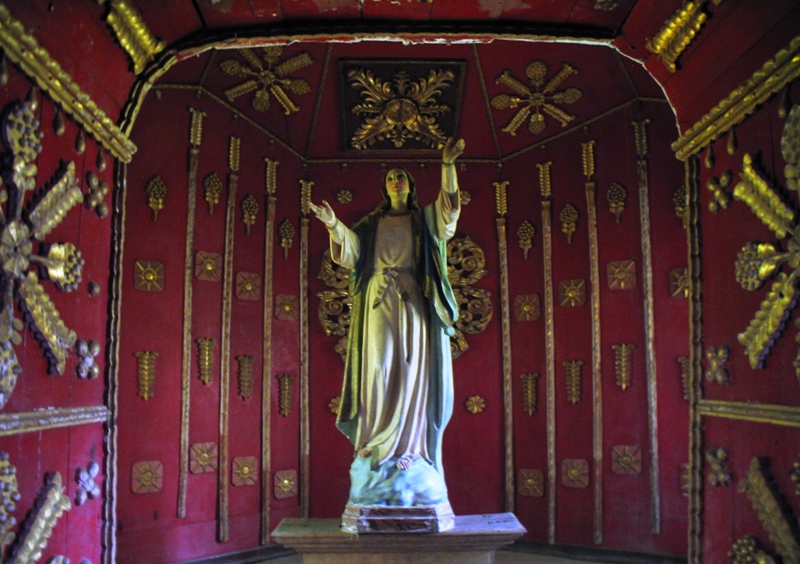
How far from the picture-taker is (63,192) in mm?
2455

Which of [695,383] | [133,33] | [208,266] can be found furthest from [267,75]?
[695,383]

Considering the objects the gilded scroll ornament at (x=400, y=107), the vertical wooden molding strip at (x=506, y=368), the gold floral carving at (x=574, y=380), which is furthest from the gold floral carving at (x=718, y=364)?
the gilded scroll ornament at (x=400, y=107)

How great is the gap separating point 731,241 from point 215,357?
3565mm

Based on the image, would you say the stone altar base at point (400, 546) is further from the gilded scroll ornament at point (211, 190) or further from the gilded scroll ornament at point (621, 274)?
the gilded scroll ornament at point (211, 190)

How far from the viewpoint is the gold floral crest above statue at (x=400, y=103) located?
5555 millimetres

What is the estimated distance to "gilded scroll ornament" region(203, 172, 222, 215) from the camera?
17.3ft

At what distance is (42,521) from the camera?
2.26 metres

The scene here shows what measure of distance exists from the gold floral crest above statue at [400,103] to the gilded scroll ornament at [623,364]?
2.12 meters

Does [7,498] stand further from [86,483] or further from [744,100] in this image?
[744,100]

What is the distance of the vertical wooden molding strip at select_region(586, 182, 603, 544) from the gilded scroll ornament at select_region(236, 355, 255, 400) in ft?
7.97

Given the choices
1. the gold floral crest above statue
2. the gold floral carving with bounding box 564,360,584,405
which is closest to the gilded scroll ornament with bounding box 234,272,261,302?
the gold floral crest above statue

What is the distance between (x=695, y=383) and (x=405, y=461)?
1.56 metres

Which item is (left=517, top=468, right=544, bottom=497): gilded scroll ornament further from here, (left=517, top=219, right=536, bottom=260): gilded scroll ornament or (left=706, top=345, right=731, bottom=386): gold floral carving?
(left=706, top=345, right=731, bottom=386): gold floral carving

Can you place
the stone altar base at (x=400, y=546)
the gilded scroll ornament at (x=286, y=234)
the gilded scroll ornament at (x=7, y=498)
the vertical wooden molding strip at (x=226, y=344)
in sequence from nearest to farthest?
the gilded scroll ornament at (x=7, y=498) < the stone altar base at (x=400, y=546) < the vertical wooden molding strip at (x=226, y=344) < the gilded scroll ornament at (x=286, y=234)
